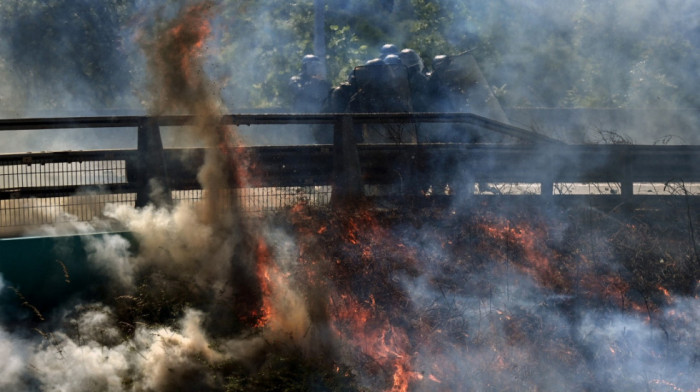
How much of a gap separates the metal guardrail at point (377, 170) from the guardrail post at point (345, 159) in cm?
1

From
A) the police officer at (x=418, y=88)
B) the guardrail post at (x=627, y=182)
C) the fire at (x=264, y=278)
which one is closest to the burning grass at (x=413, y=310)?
the fire at (x=264, y=278)

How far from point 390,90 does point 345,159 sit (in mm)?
5693

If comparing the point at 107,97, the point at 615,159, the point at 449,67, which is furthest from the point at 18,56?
the point at 615,159

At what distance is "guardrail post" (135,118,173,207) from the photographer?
26.7 feet

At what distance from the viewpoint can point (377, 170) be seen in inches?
356

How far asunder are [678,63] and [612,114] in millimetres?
2068

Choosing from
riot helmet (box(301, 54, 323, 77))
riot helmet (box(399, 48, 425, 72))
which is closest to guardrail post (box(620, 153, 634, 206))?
riot helmet (box(399, 48, 425, 72))

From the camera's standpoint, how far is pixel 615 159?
8922mm

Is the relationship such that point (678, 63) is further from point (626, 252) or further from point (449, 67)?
point (626, 252)

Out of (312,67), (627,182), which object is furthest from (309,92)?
(627,182)

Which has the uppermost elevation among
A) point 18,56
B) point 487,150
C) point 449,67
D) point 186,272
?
point 18,56

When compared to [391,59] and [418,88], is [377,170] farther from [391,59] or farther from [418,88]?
[391,59]

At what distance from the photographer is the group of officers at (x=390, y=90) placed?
14.2m

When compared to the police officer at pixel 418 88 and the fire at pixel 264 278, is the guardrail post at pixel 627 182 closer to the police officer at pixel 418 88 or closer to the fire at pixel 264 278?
the fire at pixel 264 278
